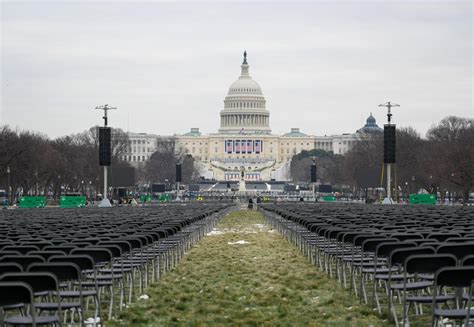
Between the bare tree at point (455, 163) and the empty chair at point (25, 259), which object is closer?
the empty chair at point (25, 259)

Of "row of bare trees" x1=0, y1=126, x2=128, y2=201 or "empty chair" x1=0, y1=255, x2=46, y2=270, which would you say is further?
"row of bare trees" x1=0, y1=126, x2=128, y2=201

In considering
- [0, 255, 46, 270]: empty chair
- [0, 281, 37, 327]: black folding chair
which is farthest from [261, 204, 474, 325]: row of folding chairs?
[0, 255, 46, 270]: empty chair

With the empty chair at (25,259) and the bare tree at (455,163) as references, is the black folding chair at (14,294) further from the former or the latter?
the bare tree at (455,163)

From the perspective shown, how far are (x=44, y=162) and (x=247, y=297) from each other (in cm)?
6944

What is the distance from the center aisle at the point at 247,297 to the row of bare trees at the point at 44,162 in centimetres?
4796

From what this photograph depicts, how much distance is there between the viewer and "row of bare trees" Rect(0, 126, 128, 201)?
72.3 meters

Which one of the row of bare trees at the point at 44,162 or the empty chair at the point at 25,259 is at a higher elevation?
the row of bare trees at the point at 44,162

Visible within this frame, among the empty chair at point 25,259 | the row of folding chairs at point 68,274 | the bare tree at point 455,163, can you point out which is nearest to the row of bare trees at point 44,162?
the bare tree at point 455,163

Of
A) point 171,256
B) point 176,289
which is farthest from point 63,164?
point 176,289

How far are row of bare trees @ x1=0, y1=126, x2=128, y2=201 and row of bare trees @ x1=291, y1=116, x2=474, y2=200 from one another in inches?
950

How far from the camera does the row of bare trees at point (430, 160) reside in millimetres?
73562

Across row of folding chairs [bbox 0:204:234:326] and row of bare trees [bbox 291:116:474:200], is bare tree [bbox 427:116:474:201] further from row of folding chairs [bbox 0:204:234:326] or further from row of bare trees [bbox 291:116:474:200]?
row of folding chairs [bbox 0:204:234:326]

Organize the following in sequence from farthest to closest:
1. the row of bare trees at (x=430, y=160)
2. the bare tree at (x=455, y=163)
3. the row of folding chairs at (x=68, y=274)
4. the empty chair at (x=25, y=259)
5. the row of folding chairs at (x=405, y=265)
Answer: the row of bare trees at (x=430, y=160) → the bare tree at (x=455, y=163) → the empty chair at (x=25, y=259) → the row of folding chairs at (x=405, y=265) → the row of folding chairs at (x=68, y=274)

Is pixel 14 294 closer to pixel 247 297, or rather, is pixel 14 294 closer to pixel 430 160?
pixel 247 297
